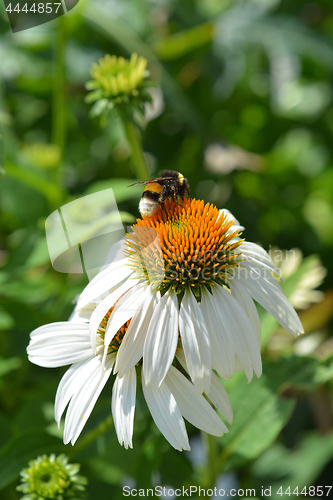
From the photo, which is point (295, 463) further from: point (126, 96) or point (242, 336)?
point (126, 96)

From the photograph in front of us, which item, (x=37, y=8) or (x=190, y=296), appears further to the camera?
(x=37, y=8)

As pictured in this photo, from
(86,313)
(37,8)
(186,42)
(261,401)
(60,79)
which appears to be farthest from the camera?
(186,42)

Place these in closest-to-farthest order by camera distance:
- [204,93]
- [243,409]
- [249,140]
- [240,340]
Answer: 1. [240,340]
2. [243,409]
3. [204,93]
4. [249,140]

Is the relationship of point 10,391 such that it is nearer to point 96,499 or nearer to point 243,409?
point 96,499

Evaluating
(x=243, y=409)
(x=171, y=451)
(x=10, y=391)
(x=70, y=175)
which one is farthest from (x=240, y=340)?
(x=70, y=175)

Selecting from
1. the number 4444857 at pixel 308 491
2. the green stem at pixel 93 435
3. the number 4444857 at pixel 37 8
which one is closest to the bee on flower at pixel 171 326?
the green stem at pixel 93 435

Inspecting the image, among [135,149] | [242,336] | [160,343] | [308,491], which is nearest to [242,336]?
[242,336]

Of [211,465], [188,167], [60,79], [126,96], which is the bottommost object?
[211,465]
